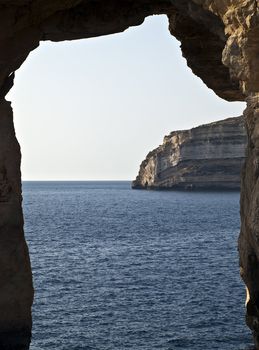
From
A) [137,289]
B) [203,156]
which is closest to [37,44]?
[137,289]

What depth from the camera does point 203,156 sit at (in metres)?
145

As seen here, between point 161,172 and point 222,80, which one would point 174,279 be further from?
point 161,172

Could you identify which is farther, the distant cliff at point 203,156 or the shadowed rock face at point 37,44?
the distant cliff at point 203,156

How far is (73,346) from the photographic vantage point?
30.2 m

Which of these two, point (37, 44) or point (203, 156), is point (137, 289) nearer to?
point (37, 44)

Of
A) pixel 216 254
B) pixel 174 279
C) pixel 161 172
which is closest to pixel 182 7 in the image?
pixel 174 279

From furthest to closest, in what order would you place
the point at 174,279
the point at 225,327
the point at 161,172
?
the point at 161,172 → the point at 174,279 → the point at 225,327

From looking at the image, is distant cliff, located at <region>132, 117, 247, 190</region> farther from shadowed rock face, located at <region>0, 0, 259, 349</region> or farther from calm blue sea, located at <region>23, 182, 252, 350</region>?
shadowed rock face, located at <region>0, 0, 259, 349</region>

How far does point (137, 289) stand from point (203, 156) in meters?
105

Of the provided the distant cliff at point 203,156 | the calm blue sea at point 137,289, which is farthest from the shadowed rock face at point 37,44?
the distant cliff at point 203,156

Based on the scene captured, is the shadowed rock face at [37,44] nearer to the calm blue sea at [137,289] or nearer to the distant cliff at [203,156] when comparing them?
the calm blue sea at [137,289]

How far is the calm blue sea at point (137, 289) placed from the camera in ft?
104

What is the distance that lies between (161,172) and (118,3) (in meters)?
139

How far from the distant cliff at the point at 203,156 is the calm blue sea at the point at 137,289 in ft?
181
